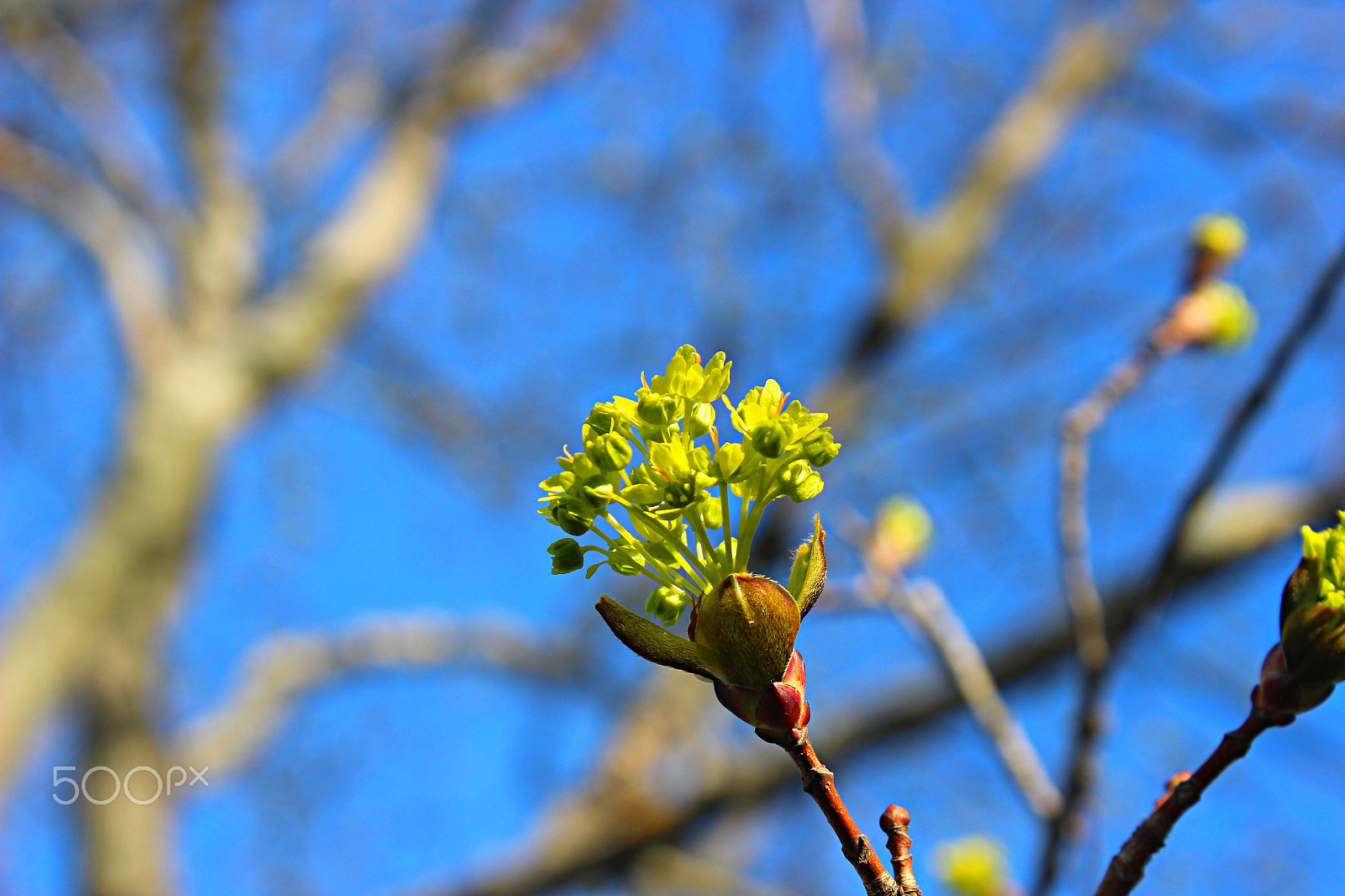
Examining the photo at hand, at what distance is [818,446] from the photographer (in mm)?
689

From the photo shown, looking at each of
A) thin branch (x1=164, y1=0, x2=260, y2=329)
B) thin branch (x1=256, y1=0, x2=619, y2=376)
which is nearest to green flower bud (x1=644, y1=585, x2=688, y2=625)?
thin branch (x1=256, y1=0, x2=619, y2=376)

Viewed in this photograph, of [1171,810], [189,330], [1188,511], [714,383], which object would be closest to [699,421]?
[714,383]

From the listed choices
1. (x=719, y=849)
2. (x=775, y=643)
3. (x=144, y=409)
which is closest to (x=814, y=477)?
(x=775, y=643)

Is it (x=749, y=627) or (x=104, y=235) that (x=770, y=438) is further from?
(x=104, y=235)

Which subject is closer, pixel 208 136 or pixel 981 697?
pixel 981 697

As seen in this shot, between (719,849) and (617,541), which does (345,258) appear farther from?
(617,541)

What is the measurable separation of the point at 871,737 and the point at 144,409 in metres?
3.40

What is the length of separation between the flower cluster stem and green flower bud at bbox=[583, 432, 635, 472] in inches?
9.2

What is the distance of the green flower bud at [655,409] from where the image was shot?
675mm

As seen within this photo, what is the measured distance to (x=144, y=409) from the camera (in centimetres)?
420

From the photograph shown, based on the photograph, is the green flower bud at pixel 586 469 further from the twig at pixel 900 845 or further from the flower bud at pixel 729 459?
the twig at pixel 900 845

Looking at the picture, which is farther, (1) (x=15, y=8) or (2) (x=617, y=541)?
(1) (x=15, y=8)

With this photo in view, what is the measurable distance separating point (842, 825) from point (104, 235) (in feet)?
17.6

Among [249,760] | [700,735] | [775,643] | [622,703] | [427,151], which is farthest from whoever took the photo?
[427,151]
